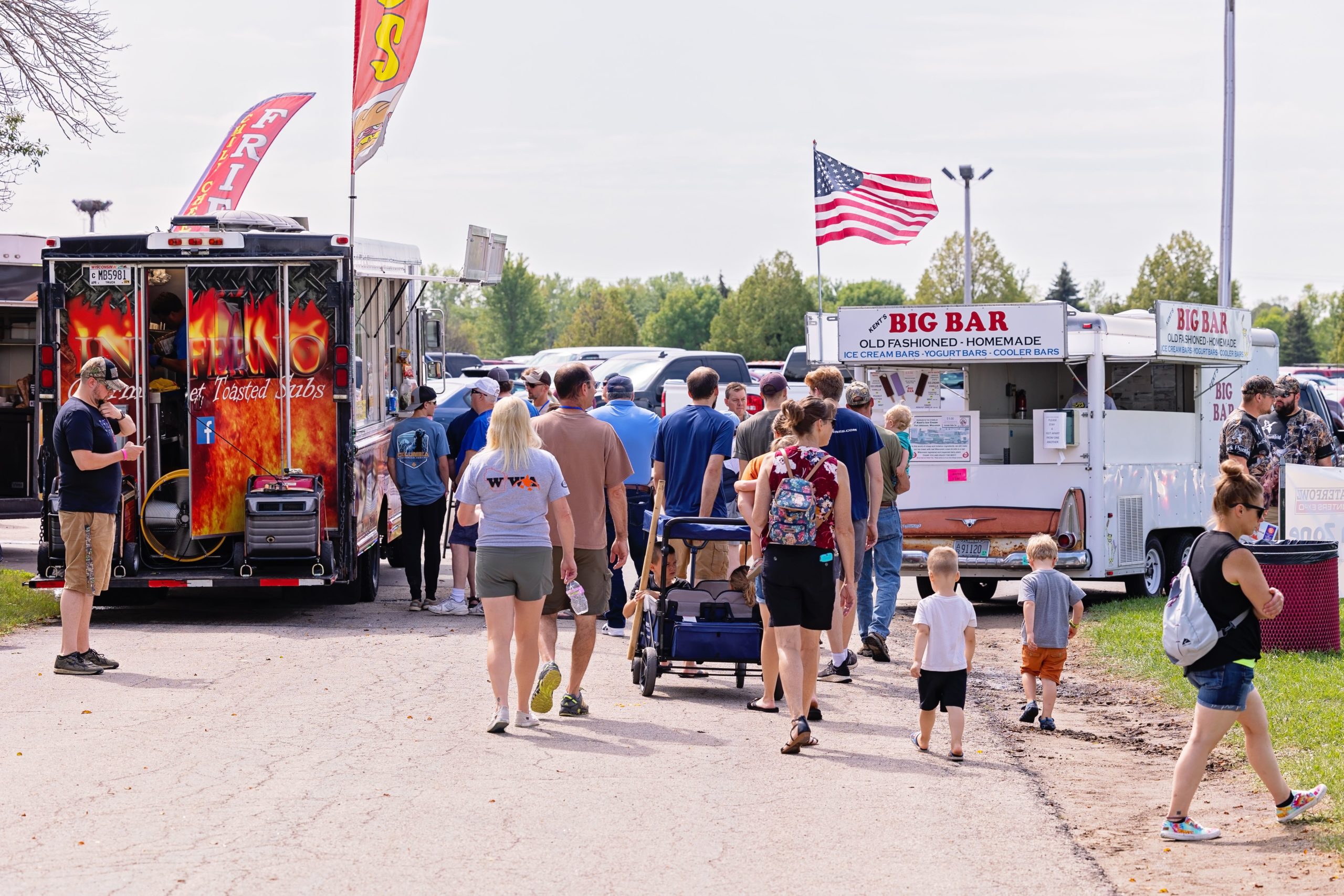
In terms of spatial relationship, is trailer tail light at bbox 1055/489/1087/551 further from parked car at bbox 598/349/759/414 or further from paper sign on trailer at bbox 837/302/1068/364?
parked car at bbox 598/349/759/414

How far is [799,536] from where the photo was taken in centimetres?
803

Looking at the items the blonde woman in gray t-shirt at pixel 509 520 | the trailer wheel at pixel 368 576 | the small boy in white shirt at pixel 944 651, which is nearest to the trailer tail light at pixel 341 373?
the trailer wheel at pixel 368 576

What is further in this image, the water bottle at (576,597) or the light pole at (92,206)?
the light pole at (92,206)

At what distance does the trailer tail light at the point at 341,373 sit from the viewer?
12.5 metres

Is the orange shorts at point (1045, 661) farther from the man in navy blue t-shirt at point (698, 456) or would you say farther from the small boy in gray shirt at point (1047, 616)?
the man in navy blue t-shirt at point (698, 456)

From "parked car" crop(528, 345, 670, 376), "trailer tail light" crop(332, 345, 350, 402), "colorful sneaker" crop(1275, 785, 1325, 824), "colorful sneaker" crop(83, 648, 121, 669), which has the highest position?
"parked car" crop(528, 345, 670, 376)

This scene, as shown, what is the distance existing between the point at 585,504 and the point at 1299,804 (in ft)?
13.1

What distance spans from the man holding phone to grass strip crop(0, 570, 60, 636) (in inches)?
87.1

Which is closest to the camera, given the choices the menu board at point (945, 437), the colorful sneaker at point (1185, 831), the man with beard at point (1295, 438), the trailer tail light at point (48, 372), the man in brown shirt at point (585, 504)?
the colorful sneaker at point (1185, 831)

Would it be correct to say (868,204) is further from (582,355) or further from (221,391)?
(221,391)

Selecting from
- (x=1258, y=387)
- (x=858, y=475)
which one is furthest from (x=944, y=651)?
(x=1258, y=387)

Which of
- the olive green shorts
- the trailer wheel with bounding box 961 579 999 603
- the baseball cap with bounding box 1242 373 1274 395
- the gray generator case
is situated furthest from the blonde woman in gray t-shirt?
the trailer wheel with bounding box 961 579 999 603

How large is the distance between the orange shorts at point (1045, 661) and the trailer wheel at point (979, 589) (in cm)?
623

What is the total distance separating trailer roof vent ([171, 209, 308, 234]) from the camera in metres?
13.0
